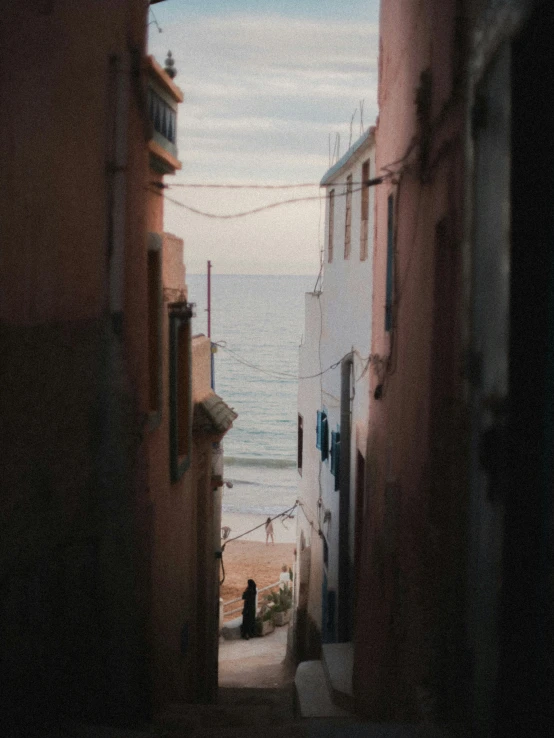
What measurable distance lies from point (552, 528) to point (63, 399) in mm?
4014

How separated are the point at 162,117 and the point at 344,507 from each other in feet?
22.6

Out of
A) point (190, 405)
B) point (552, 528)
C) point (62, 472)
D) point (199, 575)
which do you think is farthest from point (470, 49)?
point (199, 575)

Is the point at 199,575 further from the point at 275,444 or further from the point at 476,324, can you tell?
the point at 275,444

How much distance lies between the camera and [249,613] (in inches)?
850

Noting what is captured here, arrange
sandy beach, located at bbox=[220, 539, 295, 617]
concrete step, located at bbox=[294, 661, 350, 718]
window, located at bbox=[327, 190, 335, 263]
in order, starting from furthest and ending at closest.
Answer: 1. sandy beach, located at bbox=[220, 539, 295, 617]
2. window, located at bbox=[327, 190, 335, 263]
3. concrete step, located at bbox=[294, 661, 350, 718]

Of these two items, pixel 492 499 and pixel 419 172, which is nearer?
pixel 492 499

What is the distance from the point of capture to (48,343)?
6723 millimetres

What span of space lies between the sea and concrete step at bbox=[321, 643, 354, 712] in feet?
15.8

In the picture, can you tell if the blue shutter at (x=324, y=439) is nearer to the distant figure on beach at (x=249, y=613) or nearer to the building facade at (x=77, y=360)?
the distant figure on beach at (x=249, y=613)

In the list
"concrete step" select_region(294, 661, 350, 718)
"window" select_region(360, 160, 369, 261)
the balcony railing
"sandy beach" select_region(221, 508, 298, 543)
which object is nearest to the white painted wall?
"window" select_region(360, 160, 369, 261)

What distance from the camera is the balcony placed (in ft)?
28.3

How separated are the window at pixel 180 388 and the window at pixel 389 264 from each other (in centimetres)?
297

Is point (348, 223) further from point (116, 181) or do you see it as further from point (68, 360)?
point (68, 360)

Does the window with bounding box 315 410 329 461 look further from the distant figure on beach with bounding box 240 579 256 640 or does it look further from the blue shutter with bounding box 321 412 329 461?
the distant figure on beach with bounding box 240 579 256 640
